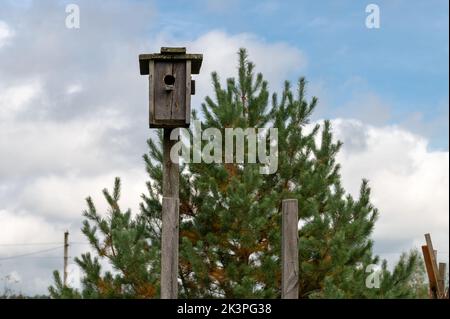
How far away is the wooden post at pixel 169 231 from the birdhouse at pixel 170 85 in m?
0.34

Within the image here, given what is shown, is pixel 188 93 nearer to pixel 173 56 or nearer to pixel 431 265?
pixel 173 56

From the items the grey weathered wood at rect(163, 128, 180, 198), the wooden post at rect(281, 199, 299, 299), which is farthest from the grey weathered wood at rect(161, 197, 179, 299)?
the wooden post at rect(281, 199, 299, 299)

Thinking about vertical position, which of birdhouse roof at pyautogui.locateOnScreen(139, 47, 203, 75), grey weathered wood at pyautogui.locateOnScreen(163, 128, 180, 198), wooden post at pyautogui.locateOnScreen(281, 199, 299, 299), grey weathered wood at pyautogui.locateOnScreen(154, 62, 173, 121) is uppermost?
birdhouse roof at pyautogui.locateOnScreen(139, 47, 203, 75)

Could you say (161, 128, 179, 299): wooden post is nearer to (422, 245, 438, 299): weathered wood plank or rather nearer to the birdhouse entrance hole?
the birdhouse entrance hole

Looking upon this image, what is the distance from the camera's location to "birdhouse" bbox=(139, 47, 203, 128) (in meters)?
6.59

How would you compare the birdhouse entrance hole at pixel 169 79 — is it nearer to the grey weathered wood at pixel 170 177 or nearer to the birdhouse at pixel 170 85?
the birdhouse at pixel 170 85

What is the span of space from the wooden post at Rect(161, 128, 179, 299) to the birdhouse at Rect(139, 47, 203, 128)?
13.5 inches

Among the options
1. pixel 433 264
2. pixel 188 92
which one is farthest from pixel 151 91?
pixel 433 264

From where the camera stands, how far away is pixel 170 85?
668 cm

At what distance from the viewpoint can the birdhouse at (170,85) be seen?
659cm

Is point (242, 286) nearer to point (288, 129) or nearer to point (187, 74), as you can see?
point (288, 129)

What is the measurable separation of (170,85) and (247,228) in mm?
3214

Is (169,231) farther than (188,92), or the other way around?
(188,92)

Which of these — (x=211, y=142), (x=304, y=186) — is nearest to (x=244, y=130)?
(x=211, y=142)
